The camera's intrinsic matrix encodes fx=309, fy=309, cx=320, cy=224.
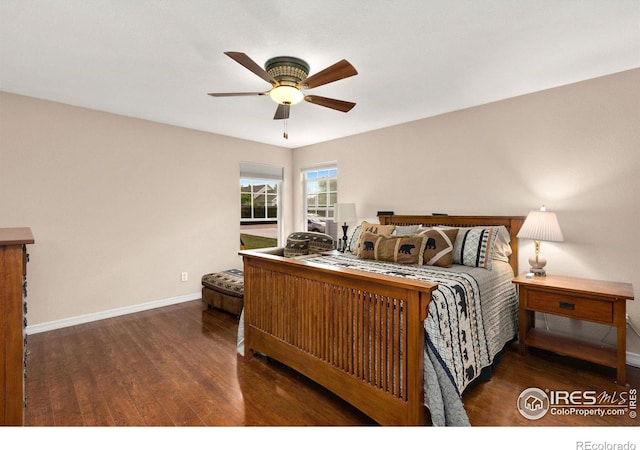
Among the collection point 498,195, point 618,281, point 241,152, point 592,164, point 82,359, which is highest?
point 241,152

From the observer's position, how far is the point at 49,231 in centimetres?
321

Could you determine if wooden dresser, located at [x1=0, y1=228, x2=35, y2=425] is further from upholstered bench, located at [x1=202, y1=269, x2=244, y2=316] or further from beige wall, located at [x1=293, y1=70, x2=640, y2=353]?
beige wall, located at [x1=293, y1=70, x2=640, y2=353]

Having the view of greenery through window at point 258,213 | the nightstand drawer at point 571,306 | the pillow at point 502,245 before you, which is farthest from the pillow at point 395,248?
the view of greenery through window at point 258,213

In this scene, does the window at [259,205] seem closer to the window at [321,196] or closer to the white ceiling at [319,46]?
the window at [321,196]

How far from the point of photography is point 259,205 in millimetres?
5250

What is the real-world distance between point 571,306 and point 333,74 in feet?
8.09

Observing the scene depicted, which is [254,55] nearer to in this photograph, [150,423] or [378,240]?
[378,240]

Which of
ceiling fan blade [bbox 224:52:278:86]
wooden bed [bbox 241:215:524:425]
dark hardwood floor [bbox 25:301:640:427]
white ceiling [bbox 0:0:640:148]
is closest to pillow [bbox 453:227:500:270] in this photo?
dark hardwood floor [bbox 25:301:640:427]

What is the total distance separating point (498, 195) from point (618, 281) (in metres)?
1.19

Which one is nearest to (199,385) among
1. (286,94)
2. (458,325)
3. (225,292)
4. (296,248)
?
(225,292)

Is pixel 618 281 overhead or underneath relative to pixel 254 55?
underneath

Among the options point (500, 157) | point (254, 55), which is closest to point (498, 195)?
point (500, 157)

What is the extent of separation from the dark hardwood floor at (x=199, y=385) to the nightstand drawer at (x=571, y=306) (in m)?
0.45

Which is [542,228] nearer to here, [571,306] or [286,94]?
[571,306]
